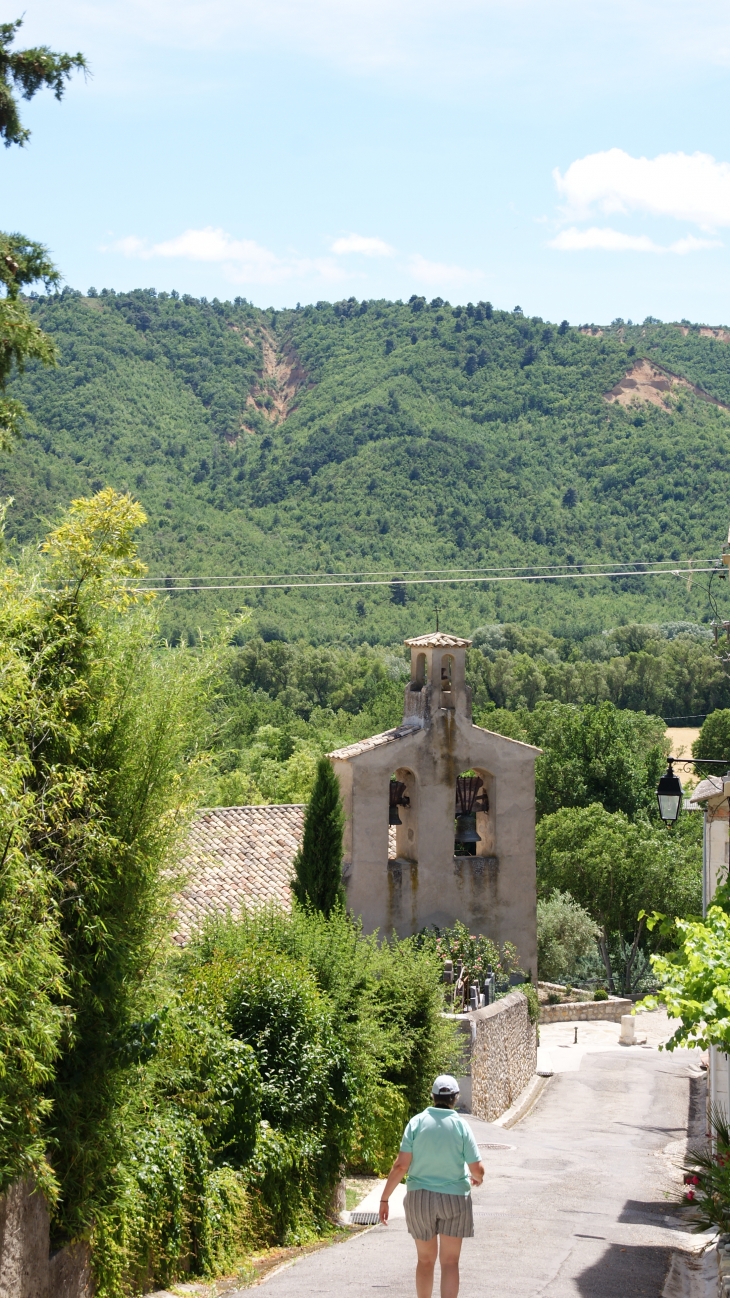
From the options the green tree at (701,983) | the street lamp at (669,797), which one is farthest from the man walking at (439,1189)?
the street lamp at (669,797)

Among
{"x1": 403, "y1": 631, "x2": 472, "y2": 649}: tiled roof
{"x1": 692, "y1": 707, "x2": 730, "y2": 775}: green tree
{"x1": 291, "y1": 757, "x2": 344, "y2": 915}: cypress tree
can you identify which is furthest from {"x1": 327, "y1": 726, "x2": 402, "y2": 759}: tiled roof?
{"x1": 692, "y1": 707, "x2": 730, "y2": 775}: green tree

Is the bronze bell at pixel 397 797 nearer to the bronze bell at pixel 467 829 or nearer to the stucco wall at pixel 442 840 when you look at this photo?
the stucco wall at pixel 442 840

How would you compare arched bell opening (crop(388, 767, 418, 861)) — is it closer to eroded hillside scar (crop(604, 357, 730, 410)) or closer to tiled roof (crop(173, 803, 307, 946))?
tiled roof (crop(173, 803, 307, 946))

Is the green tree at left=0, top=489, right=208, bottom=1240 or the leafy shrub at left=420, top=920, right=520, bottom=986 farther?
the leafy shrub at left=420, top=920, right=520, bottom=986

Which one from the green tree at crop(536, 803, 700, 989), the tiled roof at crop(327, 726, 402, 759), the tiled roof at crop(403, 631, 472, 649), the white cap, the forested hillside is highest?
the forested hillside

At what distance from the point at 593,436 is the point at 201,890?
10889cm

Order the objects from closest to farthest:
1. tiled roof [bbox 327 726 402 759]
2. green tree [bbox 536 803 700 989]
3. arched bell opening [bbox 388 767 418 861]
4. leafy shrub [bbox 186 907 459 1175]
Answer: leafy shrub [bbox 186 907 459 1175] → tiled roof [bbox 327 726 402 759] → arched bell opening [bbox 388 767 418 861] → green tree [bbox 536 803 700 989]

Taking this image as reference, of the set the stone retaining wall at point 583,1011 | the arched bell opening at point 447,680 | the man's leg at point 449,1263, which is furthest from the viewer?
the stone retaining wall at point 583,1011

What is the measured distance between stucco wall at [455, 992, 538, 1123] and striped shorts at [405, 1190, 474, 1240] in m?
13.7

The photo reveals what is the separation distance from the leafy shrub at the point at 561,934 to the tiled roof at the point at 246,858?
53.5 ft

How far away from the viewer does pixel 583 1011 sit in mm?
37844

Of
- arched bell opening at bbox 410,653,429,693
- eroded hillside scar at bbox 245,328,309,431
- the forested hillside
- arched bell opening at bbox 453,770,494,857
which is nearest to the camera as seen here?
arched bell opening at bbox 410,653,429,693

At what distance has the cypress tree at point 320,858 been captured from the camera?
2330 cm

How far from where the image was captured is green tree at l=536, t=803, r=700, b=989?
4475 centimetres
